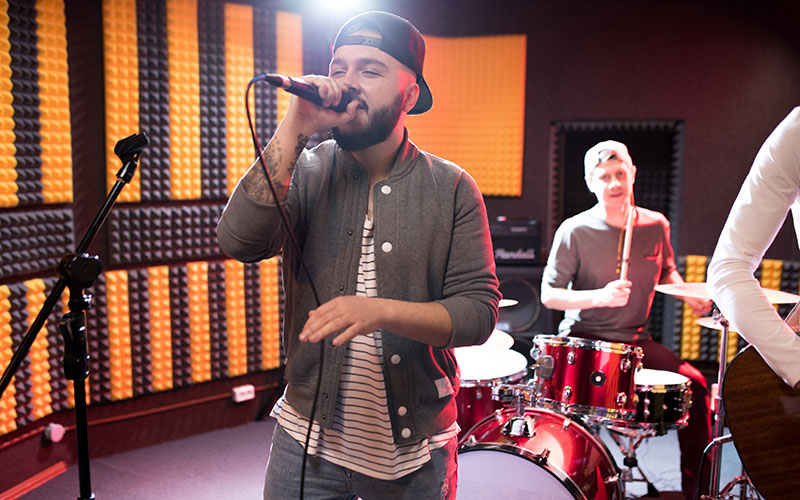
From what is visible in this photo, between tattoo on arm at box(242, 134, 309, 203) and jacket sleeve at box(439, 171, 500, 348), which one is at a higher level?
tattoo on arm at box(242, 134, 309, 203)

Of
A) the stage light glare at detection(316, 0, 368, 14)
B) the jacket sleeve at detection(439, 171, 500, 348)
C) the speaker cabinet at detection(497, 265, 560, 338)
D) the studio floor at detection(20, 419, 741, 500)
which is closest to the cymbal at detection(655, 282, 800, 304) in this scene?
the studio floor at detection(20, 419, 741, 500)

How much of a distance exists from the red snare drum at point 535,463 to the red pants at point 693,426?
90 cm

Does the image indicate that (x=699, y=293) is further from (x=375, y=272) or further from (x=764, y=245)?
(x=375, y=272)

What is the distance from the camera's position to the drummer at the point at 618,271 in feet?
10.7

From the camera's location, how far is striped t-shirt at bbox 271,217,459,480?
55.3 inches

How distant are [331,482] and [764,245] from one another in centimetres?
122

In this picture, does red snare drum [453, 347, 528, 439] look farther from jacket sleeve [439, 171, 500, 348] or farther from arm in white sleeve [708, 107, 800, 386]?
jacket sleeve [439, 171, 500, 348]

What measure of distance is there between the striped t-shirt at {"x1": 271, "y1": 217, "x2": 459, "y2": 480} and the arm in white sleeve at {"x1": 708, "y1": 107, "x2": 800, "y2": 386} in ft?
2.85

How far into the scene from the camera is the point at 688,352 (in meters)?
4.86

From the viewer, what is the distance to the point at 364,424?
142 centimetres

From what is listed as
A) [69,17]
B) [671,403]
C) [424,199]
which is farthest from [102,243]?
[671,403]

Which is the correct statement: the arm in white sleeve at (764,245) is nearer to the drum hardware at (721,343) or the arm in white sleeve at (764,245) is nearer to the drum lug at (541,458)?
the drum lug at (541,458)

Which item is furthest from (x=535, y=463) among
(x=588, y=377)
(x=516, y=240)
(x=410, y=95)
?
(x=516, y=240)

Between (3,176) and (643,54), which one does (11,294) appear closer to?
(3,176)
